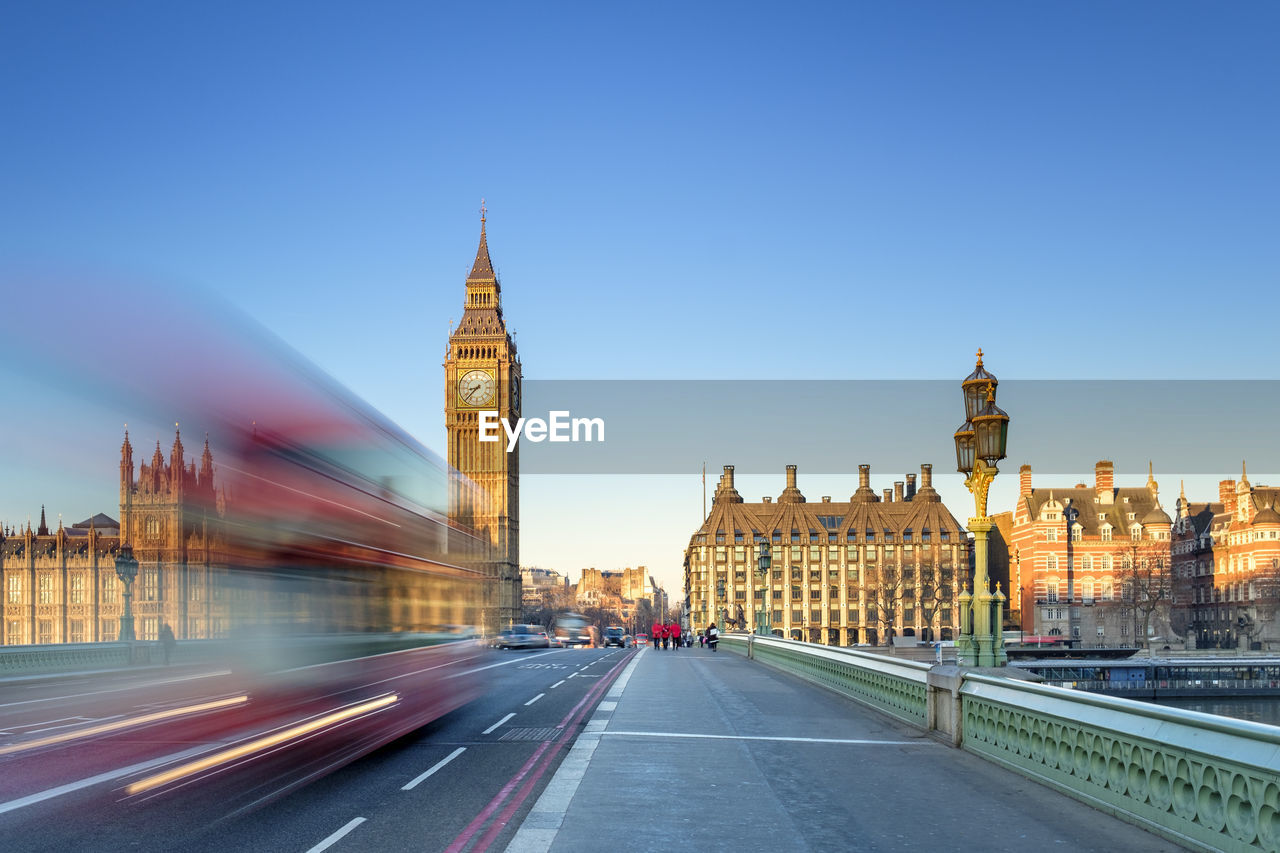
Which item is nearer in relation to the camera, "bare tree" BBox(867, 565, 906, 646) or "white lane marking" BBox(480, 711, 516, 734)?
"white lane marking" BBox(480, 711, 516, 734)

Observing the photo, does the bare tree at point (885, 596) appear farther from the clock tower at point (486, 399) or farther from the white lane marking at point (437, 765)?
the white lane marking at point (437, 765)

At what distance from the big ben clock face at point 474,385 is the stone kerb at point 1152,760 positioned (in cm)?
14187

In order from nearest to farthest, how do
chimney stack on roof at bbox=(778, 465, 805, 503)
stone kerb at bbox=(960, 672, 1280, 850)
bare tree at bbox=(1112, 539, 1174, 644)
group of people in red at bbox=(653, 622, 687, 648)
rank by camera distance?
stone kerb at bbox=(960, 672, 1280, 850)
group of people in red at bbox=(653, 622, 687, 648)
bare tree at bbox=(1112, 539, 1174, 644)
chimney stack on roof at bbox=(778, 465, 805, 503)

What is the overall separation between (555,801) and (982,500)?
10171mm

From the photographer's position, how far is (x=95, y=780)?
1187 centimetres

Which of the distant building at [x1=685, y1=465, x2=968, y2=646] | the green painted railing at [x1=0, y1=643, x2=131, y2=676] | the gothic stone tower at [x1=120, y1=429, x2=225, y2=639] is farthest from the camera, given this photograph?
the distant building at [x1=685, y1=465, x2=968, y2=646]

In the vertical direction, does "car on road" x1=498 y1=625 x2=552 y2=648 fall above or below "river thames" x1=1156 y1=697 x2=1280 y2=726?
above

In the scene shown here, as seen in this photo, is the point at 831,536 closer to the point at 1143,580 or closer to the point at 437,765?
the point at 1143,580

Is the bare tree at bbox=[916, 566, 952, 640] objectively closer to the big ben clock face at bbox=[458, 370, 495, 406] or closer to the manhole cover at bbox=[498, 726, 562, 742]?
the big ben clock face at bbox=[458, 370, 495, 406]

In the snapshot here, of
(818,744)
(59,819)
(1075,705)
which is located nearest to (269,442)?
(59,819)

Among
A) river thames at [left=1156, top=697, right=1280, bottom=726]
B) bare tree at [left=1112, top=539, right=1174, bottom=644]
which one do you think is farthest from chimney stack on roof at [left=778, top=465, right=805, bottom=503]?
river thames at [left=1156, top=697, right=1280, bottom=726]

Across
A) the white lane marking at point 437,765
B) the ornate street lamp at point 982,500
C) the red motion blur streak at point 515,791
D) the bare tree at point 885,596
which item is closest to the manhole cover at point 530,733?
the red motion blur streak at point 515,791

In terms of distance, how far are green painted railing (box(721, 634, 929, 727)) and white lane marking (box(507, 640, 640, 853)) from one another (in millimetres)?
5243

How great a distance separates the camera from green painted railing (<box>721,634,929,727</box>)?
56.8 feet
